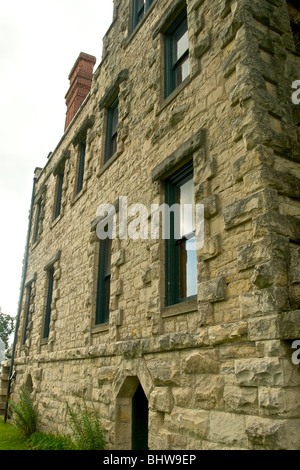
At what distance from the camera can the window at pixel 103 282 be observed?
858 centimetres

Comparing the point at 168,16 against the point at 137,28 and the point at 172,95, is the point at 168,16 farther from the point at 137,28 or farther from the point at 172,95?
the point at 172,95

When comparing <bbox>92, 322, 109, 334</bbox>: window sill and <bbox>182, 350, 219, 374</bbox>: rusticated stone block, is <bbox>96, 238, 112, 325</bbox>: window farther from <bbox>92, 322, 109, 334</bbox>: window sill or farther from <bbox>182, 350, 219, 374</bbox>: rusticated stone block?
<bbox>182, 350, 219, 374</bbox>: rusticated stone block

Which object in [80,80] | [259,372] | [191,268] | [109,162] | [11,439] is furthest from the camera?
[80,80]

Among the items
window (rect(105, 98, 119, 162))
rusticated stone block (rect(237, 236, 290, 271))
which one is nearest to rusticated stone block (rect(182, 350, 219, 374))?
rusticated stone block (rect(237, 236, 290, 271))

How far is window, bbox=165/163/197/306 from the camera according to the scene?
231 inches

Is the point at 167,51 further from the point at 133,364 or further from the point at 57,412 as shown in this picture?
the point at 57,412

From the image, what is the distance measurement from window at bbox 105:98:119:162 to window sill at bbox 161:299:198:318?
5218 millimetres

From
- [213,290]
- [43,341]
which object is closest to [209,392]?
[213,290]

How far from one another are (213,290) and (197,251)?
674mm

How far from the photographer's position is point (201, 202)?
17.3ft

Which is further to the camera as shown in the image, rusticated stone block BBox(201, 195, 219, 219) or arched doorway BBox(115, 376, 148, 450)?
arched doorway BBox(115, 376, 148, 450)

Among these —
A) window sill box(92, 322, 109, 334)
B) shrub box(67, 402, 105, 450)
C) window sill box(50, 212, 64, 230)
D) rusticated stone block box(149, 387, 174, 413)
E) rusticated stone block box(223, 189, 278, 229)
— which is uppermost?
window sill box(50, 212, 64, 230)

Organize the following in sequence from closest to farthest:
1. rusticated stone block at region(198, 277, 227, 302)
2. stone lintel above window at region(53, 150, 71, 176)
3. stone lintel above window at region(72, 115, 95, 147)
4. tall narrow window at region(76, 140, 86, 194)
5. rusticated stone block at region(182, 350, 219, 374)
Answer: rusticated stone block at region(182, 350, 219, 374), rusticated stone block at region(198, 277, 227, 302), stone lintel above window at region(72, 115, 95, 147), tall narrow window at region(76, 140, 86, 194), stone lintel above window at region(53, 150, 71, 176)

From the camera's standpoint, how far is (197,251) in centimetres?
518
